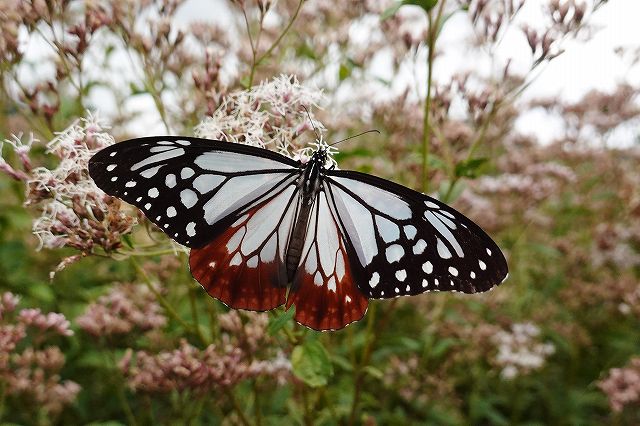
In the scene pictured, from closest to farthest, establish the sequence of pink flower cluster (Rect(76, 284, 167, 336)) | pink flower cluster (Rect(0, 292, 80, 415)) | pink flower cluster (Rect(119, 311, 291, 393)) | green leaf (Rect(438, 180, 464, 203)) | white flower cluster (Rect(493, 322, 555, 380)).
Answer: pink flower cluster (Rect(119, 311, 291, 393)) → pink flower cluster (Rect(0, 292, 80, 415)) → green leaf (Rect(438, 180, 464, 203)) → pink flower cluster (Rect(76, 284, 167, 336)) → white flower cluster (Rect(493, 322, 555, 380))

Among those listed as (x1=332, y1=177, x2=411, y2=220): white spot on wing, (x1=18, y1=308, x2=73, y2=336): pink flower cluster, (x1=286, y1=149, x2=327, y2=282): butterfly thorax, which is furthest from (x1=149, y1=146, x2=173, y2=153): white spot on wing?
(x1=18, y1=308, x2=73, y2=336): pink flower cluster

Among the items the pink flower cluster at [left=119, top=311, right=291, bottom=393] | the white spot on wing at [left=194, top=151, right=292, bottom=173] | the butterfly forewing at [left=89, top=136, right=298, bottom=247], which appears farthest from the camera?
the pink flower cluster at [left=119, top=311, right=291, bottom=393]

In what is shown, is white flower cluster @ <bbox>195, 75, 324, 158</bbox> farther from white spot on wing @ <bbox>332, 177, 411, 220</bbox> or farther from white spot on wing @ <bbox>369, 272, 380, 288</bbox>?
white spot on wing @ <bbox>369, 272, 380, 288</bbox>

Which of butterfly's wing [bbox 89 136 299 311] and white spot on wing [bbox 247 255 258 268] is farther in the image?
white spot on wing [bbox 247 255 258 268]

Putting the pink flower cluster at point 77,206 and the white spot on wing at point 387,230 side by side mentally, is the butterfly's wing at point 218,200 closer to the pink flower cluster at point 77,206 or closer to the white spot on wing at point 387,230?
the pink flower cluster at point 77,206

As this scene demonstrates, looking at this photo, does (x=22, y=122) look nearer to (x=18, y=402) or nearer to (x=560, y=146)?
(x=18, y=402)

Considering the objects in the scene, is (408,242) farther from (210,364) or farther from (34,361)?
(34,361)

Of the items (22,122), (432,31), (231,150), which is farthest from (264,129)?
A: (22,122)

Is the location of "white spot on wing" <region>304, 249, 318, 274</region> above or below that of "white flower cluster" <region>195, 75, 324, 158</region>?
below

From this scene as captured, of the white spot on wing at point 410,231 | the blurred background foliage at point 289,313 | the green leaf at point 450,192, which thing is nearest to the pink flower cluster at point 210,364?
the blurred background foliage at point 289,313
